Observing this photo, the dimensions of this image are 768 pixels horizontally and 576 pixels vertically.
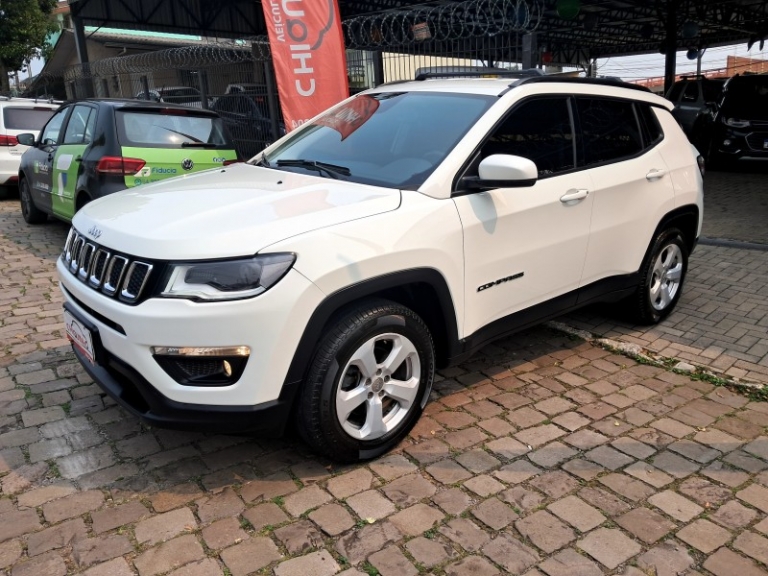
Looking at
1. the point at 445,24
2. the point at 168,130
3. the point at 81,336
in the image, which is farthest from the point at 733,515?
the point at 445,24

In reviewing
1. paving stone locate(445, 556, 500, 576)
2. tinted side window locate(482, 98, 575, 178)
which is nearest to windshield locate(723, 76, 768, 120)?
tinted side window locate(482, 98, 575, 178)

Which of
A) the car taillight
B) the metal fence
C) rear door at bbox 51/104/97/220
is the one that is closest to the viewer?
the car taillight

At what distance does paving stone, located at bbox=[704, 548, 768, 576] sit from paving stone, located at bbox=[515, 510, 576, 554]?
51cm

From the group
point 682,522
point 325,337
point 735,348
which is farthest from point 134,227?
→ point 735,348

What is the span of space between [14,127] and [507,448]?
10.1 m

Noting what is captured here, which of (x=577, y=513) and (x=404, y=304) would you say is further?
(x=404, y=304)

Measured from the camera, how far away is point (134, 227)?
2854 mm

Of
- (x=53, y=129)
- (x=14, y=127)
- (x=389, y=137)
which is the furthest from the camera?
(x=14, y=127)

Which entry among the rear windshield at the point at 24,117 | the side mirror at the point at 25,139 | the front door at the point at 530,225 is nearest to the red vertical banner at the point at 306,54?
the side mirror at the point at 25,139

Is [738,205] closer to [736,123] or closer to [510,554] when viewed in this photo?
[736,123]

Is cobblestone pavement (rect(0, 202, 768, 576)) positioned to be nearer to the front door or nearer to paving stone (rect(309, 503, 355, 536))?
paving stone (rect(309, 503, 355, 536))

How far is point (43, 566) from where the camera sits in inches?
97.0

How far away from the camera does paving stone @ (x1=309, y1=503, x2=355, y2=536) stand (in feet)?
8.75

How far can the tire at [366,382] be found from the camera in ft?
9.20
